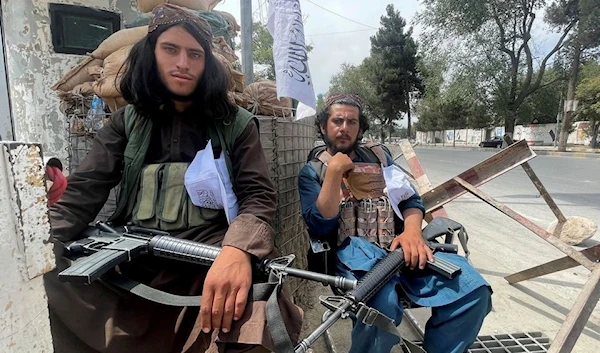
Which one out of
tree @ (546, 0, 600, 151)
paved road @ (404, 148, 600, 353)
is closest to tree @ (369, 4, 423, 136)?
tree @ (546, 0, 600, 151)

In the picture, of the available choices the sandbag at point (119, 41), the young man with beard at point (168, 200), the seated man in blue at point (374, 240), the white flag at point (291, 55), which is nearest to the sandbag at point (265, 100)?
the white flag at point (291, 55)

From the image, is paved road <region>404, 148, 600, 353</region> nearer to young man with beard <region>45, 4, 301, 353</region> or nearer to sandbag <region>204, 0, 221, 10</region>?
young man with beard <region>45, 4, 301, 353</region>

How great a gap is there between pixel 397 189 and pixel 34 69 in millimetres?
2792

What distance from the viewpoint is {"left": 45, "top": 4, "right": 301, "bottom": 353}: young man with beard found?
3.70 ft

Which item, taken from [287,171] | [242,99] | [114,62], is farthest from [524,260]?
[114,62]

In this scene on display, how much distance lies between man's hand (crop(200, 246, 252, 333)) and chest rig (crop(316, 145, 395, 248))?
86 centimetres

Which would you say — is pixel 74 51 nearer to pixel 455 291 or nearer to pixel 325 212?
pixel 325 212

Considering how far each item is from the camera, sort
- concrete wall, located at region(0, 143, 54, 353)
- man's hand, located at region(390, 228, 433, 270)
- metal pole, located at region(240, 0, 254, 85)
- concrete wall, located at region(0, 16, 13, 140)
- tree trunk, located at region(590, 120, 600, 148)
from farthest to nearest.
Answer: tree trunk, located at region(590, 120, 600, 148) → metal pole, located at region(240, 0, 254, 85) → concrete wall, located at region(0, 16, 13, 140) → man's hand, located at region(390, 228, 433, 270) → concrete wall, located at region(0, 143, 54, 353)

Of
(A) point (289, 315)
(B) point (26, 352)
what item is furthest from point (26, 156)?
(A) point (289, 315)

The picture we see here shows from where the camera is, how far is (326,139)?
2090mm

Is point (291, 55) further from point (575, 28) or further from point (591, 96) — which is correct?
point (591, 96)

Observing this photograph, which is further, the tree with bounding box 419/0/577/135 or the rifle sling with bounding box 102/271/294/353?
the tree with bounding box 419/0/577/135

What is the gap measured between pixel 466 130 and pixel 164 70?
3898 centimetres

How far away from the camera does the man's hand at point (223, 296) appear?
3.41 feet
